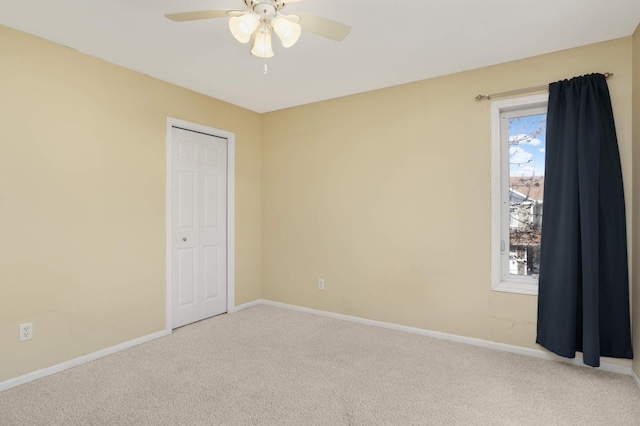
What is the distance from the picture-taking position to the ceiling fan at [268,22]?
5.97 ft

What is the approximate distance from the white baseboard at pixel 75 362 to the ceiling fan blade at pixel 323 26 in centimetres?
299

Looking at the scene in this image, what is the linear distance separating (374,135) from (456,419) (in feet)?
8.67

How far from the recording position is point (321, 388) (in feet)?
7.88

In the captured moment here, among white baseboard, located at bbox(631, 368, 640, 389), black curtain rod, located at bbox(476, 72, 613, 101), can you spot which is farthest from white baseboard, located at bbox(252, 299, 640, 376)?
black curtain rod, located at bbox(476, 72, 613, 101)

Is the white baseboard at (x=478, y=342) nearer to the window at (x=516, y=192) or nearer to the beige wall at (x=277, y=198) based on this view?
the beige wall at (x=277, y=198)

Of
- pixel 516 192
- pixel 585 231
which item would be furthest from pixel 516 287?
pixel 516 192

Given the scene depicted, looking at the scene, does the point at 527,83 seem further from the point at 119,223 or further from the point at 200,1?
the point at 119,223

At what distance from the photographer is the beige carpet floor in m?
2.07

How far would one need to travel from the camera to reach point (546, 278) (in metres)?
2.78

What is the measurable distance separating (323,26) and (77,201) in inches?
92.8

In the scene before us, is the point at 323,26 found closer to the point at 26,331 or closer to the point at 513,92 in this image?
the point at 513,92

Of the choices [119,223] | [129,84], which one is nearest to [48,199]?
[119,223]

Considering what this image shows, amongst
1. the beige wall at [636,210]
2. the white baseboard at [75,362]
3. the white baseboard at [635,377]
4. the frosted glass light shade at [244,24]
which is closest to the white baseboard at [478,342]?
the white baseboard at [635,377]

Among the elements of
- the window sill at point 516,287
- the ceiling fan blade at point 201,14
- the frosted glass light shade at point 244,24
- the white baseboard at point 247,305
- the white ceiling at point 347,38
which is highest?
the white ceiling at point 347,38
